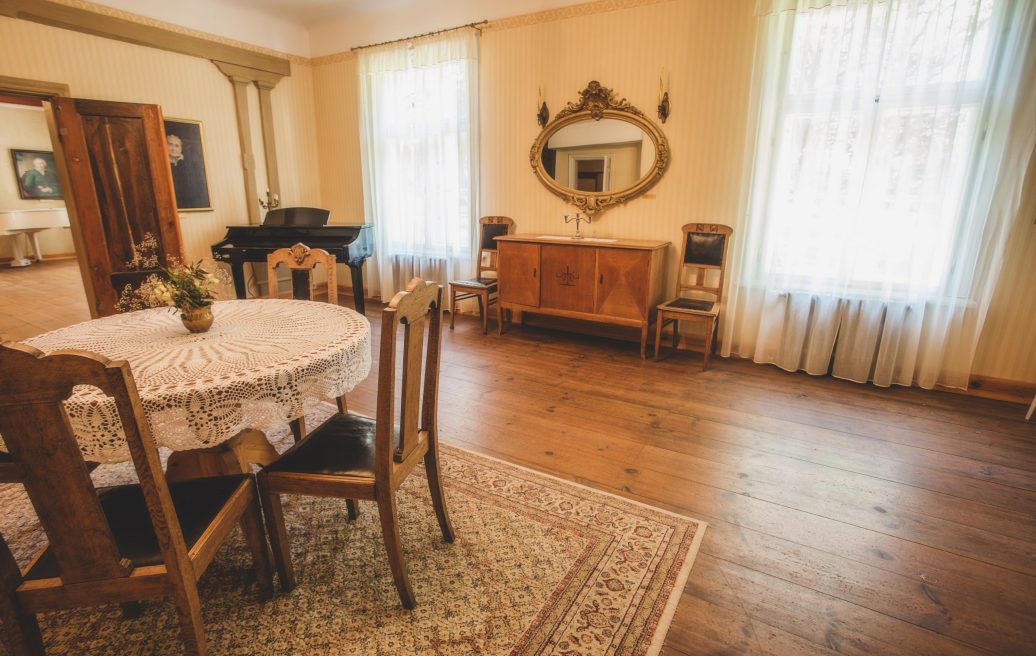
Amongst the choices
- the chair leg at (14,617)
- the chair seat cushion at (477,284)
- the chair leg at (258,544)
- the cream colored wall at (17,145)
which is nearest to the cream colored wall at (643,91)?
the chair seat cushion at (477,284)

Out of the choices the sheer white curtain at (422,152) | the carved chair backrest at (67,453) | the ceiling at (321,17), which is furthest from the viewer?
the sheer white curtain at (422,152)

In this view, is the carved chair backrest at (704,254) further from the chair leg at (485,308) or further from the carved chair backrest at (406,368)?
the carved chair backrest at (406,368)

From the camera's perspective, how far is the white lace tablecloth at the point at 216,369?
126 centimetres

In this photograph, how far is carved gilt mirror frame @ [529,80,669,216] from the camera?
384 cm

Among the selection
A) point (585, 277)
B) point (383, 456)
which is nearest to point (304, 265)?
point (383, 456)

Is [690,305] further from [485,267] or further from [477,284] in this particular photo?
[485,267]

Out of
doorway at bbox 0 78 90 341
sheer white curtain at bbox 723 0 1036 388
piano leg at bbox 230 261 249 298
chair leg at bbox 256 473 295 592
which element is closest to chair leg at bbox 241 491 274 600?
chair leg at bbox 256 473 295 592

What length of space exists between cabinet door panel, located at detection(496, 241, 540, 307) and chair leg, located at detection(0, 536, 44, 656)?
3428 millimetres

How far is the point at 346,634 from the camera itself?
4.74ft

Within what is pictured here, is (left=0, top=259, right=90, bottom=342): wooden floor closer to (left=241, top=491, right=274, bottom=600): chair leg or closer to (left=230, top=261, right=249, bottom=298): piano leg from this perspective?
(left=230, top=261, right=249, bottom=298): piano leg

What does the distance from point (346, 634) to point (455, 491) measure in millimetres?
746

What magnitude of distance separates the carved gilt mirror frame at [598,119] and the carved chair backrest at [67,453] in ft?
12.1

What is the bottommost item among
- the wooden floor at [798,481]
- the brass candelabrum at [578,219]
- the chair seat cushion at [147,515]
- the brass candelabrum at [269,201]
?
the wooden floor at [798,481]

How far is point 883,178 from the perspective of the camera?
3.07 metres
